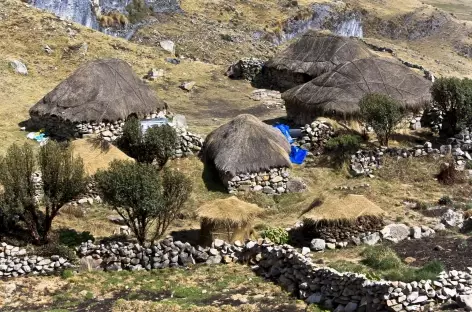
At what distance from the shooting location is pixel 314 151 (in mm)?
28141

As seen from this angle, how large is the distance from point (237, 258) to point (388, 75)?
16.6 metres

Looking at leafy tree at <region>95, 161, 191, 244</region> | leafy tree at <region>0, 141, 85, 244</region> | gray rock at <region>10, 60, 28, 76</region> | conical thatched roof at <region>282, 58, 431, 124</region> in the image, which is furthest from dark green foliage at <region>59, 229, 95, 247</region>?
gray rock at <region>10, 60, 28, 76</region>

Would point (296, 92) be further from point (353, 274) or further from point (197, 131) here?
point (353, 274)

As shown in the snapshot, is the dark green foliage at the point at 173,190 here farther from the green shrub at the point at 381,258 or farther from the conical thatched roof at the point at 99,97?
the conical thatched roof at the point at 99,97

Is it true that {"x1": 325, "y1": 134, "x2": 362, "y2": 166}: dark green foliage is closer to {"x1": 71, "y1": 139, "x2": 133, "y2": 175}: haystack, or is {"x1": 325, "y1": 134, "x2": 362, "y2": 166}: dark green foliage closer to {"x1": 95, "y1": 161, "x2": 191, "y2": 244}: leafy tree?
{"x1": 71, "y1": 139, "x2": 133, "y2": 175}: haystack

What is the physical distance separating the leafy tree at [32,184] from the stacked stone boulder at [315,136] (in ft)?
39.1

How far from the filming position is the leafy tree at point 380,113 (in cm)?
2686

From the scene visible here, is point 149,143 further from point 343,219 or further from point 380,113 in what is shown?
Result: point 380,113

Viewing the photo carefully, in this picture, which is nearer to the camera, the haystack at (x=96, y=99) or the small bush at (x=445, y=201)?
the small bush at (x=445, y=201)

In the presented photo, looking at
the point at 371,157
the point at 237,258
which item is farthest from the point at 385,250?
the point at 371,157

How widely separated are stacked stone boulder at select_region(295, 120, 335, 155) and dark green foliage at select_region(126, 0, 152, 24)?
30.3m

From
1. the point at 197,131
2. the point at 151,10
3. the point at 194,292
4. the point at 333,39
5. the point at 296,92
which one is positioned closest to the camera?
the point at 194,292

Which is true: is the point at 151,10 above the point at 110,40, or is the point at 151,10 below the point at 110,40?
above

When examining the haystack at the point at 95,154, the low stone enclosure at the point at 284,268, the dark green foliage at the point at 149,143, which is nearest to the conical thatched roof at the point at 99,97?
the dark green foliage at the point at 149,143
